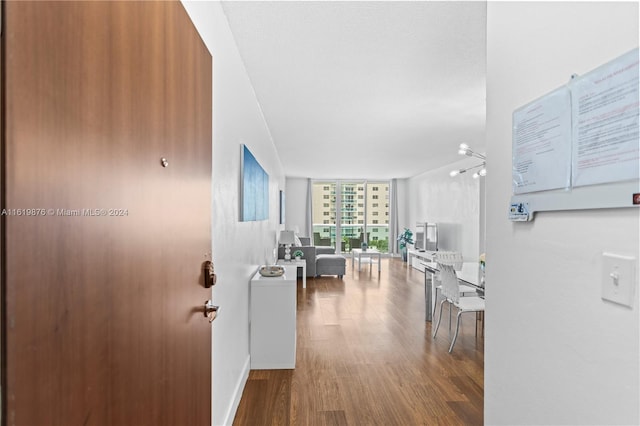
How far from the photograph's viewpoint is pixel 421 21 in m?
2.10

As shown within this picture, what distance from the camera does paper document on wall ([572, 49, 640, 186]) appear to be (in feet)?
2.62

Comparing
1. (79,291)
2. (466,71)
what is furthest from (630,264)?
(466,71)

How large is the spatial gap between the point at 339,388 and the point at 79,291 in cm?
243

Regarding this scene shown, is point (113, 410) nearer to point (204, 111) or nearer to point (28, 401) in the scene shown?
point (28, 401)

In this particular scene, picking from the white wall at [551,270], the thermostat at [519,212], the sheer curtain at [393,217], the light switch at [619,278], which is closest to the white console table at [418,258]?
the sheer curtain at [393,217]

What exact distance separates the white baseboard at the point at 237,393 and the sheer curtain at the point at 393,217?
918 cm

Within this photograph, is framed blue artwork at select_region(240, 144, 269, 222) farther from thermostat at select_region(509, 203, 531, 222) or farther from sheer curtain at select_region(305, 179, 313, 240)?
sheer curtain at select_region(305, 179, 313, 240)

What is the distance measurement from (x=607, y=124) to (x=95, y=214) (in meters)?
1.16

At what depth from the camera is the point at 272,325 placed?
298 cm

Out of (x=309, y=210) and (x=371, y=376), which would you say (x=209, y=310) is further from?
(x=309, y=210)

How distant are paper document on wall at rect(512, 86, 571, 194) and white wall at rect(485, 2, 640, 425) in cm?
6

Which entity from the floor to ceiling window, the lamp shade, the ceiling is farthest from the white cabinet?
the floor to ceiling window

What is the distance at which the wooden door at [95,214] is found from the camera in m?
0.50

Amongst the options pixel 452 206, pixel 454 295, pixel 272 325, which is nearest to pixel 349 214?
pixel 452 206
